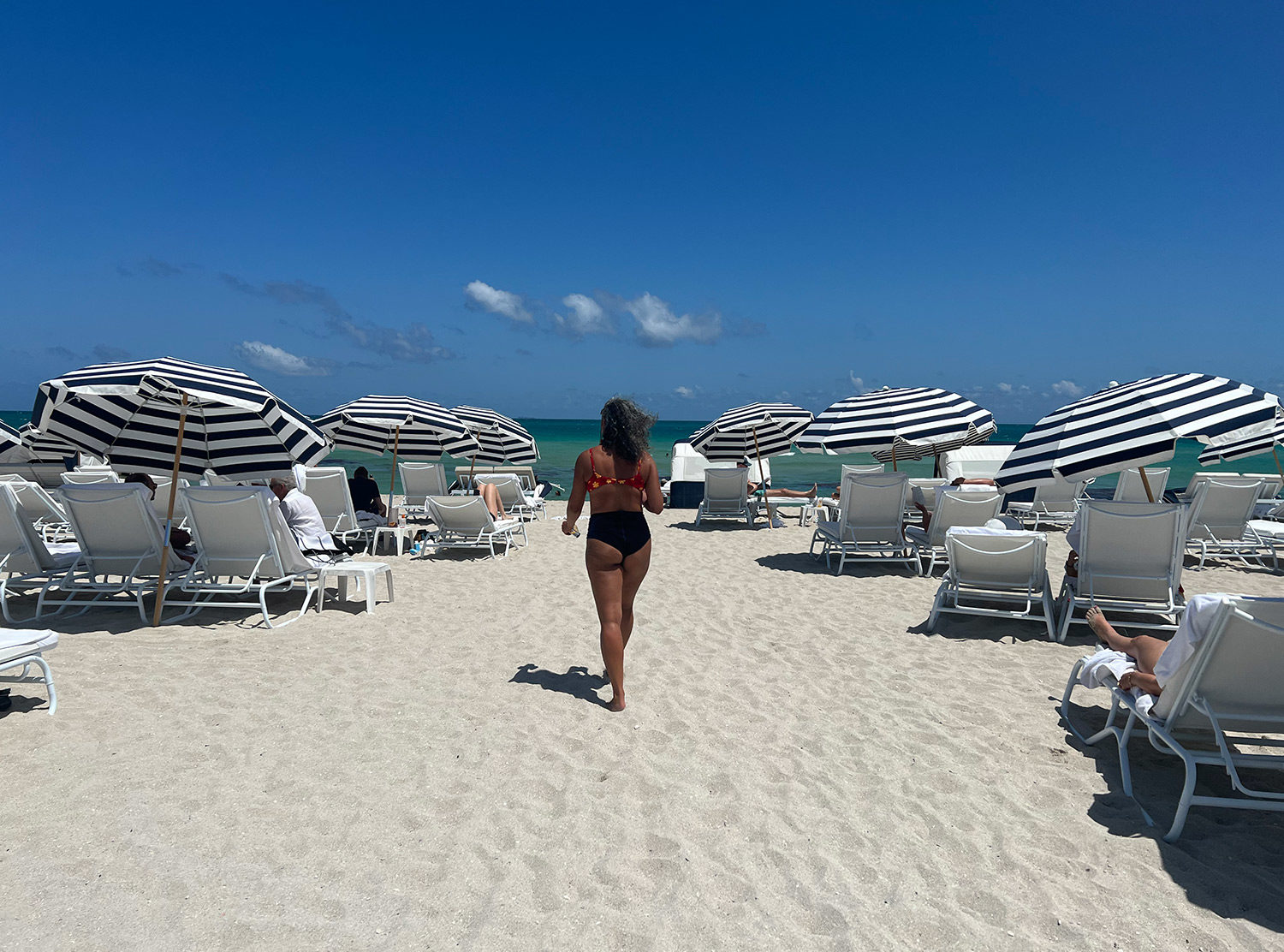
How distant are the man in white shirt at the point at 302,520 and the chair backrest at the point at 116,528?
0.93 meters

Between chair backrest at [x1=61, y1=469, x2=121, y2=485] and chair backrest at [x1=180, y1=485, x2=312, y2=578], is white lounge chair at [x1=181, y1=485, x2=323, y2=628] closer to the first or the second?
chair backrest at [x1=180, y1=485, x2=312, y2=578]

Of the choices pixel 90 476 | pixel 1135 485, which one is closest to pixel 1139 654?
pixel 1135 485

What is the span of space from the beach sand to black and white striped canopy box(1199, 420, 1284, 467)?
21.5 ft

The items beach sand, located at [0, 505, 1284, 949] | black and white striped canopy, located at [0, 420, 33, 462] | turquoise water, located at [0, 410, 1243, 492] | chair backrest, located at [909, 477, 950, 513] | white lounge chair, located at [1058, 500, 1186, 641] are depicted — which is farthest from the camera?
turquoise water, located at [0, 410, 1243, 492]

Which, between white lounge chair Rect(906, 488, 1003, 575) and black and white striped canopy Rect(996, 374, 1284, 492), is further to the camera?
white lounge chair Rect(906, 488, 1003, 575)

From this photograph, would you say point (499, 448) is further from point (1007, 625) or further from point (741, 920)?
point (741, 920)

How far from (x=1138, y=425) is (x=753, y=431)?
7.17 meters

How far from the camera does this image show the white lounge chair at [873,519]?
736 cm

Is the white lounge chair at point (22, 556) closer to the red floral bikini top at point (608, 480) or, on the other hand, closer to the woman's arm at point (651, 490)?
the red floral bikini top at point (608, 480)

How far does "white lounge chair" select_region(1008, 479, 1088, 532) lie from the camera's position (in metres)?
10.4

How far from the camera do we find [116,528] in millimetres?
5270

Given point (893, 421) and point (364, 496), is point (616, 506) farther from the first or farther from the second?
point (364, 496)

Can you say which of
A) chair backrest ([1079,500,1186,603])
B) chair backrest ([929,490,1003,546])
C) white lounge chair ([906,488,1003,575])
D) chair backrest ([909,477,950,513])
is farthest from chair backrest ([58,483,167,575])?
chair backrest ([909,477,950,513])

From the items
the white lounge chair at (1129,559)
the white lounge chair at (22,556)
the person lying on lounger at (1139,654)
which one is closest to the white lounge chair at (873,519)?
the white lounge chair at (1129,559)
